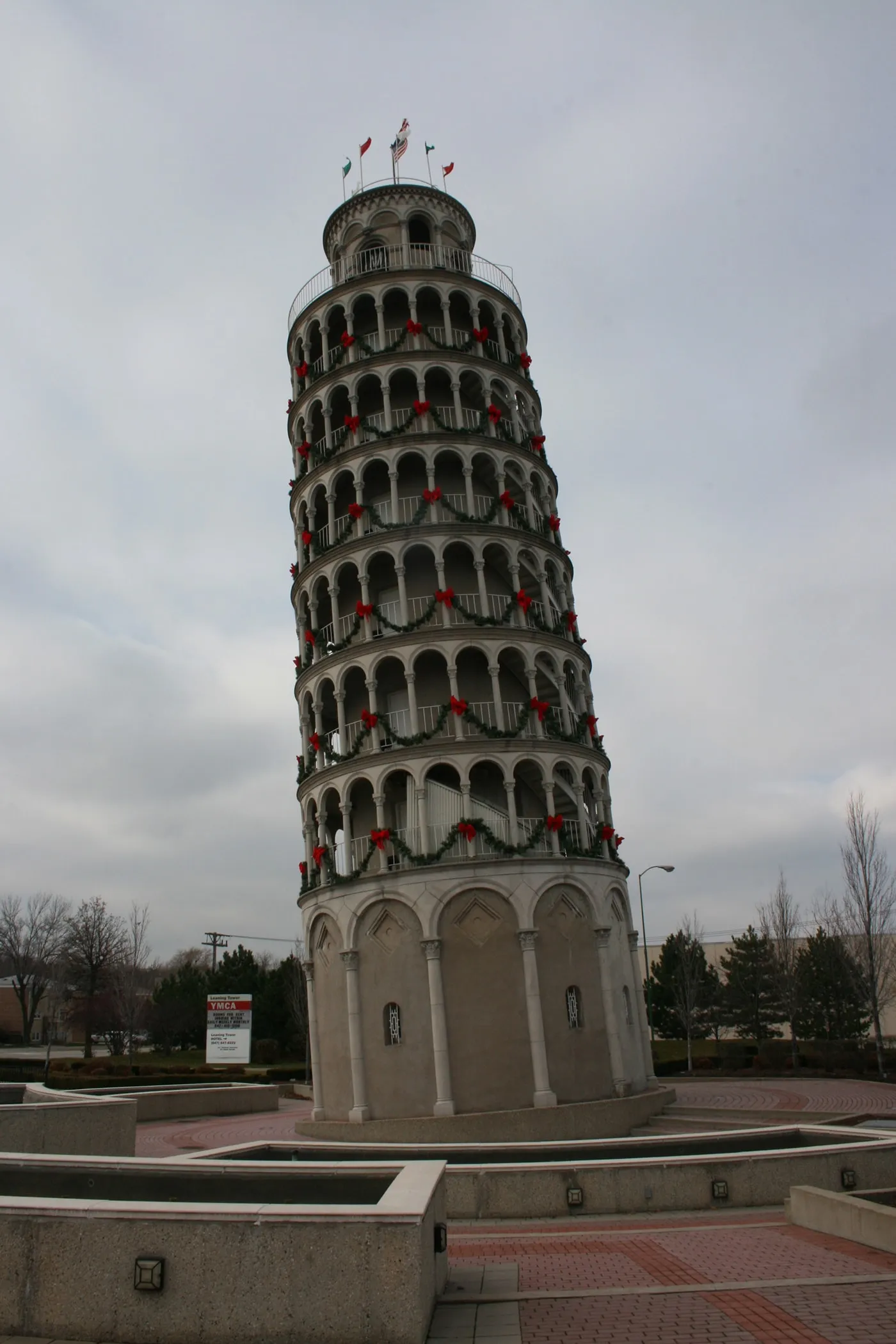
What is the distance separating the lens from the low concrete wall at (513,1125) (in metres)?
30.7

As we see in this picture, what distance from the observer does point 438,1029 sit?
106ft

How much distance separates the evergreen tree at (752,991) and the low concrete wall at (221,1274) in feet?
230

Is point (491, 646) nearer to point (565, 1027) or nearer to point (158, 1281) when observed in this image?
point (565, 1027)

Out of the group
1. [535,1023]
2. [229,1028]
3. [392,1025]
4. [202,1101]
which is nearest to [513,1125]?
[535,1023]

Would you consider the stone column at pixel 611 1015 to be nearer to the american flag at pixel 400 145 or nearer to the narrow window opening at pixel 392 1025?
the narrow window opening at pixel 392 1025

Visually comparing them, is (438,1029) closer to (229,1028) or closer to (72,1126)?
(72,1126)

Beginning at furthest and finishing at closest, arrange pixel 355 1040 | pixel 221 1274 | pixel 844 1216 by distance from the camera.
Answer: pixel 355 1040, pixel 844 1216, pixel 221 1274

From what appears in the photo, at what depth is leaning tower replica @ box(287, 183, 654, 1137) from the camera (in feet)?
109

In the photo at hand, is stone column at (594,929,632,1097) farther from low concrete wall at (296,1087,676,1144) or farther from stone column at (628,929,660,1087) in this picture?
stone column at (628,929,660,1087)

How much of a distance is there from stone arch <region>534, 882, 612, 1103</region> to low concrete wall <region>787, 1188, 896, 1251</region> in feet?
60.0

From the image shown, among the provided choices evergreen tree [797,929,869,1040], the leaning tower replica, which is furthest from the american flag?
evergreen tree [797,929,869,1040]

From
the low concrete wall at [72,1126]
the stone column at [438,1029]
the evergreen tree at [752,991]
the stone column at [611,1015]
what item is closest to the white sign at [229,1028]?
the stone column at [438,1029]

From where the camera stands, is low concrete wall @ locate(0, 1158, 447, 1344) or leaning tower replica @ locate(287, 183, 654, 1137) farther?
leaning tower replica @ locate(287, 183, 654, 1137)

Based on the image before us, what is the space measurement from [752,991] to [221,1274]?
74.7 metres
